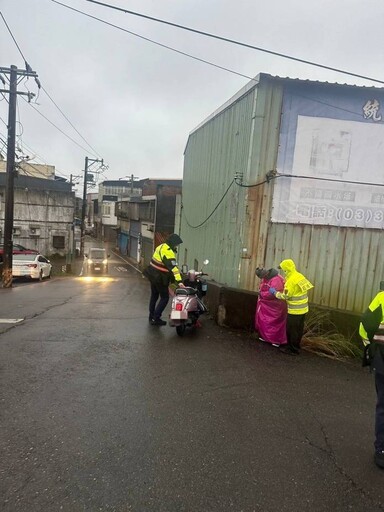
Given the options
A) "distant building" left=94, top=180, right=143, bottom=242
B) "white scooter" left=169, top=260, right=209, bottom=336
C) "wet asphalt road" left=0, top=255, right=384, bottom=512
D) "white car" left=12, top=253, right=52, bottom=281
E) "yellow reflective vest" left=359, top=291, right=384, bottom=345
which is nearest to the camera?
"wet asphalt road" left=0, top=255, right=384, bottom=512

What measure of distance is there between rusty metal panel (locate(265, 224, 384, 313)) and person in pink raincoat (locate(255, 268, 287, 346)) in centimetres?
140

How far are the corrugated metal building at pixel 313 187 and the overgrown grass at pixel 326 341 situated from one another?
3.87 feet

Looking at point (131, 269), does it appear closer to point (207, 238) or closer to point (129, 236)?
point (129, 236)

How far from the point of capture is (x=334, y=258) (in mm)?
7582

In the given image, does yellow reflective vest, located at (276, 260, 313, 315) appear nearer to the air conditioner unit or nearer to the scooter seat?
the scooter seat

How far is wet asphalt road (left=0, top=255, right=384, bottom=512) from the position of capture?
8.38 feet

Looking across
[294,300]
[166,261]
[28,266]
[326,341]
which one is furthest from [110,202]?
[294,300]

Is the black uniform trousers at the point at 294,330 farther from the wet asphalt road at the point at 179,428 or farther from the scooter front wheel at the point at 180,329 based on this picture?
the scooter front wheel at the point at 180,329

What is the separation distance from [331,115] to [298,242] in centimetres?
264

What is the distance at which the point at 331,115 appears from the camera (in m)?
7.28

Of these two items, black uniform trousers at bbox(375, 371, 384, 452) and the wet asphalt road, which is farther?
black uniform trousers at bbox(375, 371, 384, 452)

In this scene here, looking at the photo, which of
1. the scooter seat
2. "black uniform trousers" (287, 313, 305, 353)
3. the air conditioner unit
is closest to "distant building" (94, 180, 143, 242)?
the air conditioner unit

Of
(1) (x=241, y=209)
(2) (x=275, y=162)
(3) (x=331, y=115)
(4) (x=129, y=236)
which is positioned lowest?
(4) (x=129, y=236)

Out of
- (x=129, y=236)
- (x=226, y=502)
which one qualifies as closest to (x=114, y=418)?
(x=226, y=502)
